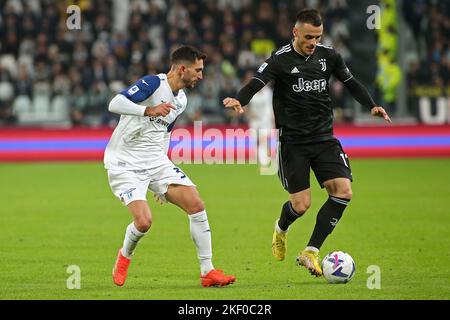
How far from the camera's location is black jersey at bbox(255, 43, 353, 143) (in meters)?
9.48

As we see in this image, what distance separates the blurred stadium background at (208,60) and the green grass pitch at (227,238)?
9.12ft

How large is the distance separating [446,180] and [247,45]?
9.17 metres

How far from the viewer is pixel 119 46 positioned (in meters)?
25.0

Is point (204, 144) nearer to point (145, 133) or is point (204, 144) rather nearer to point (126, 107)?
point (145, 133)

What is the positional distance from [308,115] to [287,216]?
3.36 ft

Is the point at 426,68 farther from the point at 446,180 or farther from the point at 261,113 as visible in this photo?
the point at 446,180

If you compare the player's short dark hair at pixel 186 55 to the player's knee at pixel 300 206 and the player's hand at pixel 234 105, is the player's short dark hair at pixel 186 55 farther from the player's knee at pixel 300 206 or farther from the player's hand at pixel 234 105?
the player's knee at pixel 300 206

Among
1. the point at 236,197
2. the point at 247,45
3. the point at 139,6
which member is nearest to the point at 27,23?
the point at 139,6

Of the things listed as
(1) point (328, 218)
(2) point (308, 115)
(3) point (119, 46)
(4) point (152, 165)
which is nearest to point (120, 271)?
(4) point (152, 165)

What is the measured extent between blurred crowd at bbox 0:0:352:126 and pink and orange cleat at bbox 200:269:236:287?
1450 centimetres

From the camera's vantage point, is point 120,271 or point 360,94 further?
point 360,94

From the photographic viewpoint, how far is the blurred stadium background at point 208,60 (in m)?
22.5

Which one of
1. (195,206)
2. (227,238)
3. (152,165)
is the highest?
(152,165)

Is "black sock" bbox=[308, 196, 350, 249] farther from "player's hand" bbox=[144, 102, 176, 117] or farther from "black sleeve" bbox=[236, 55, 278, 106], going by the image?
"player's hand" bbox=[144, 102, 176, 117]
